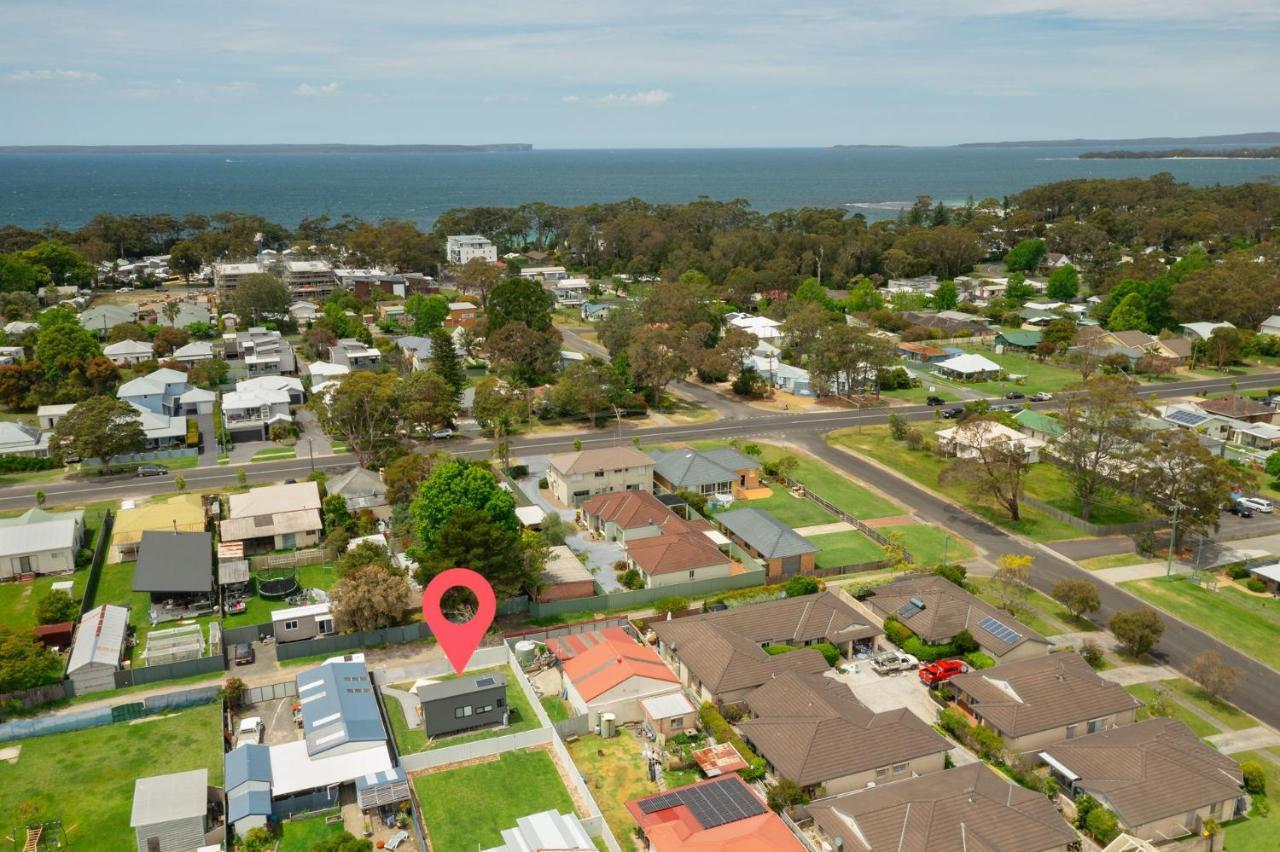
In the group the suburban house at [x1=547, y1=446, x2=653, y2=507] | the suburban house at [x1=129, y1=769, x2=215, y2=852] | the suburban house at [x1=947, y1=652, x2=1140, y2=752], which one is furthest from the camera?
the suburban house at [x1=547, y1=446, x2=653, y2=507]

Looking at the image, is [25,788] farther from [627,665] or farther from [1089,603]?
[1089,603]

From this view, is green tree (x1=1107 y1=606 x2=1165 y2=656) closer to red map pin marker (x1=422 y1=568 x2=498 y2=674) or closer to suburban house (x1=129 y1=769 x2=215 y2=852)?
red map pin marker (x1=422 y1=568 x2=498 y2=674)

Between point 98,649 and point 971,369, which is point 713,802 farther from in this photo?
point 971,369

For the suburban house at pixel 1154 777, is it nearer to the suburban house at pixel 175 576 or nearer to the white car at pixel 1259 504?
the white car at pixel 1259 504

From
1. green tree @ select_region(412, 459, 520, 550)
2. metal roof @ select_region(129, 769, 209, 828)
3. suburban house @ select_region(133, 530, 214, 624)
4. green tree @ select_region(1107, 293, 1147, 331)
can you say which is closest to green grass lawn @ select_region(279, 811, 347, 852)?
metal roof @ select_region(129, 769, 209, 828)

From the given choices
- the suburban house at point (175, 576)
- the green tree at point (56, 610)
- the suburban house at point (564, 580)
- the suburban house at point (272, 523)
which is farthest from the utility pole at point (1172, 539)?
the green tree at point (56, 610)

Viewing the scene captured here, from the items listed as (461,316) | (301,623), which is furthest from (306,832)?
(461,316)
